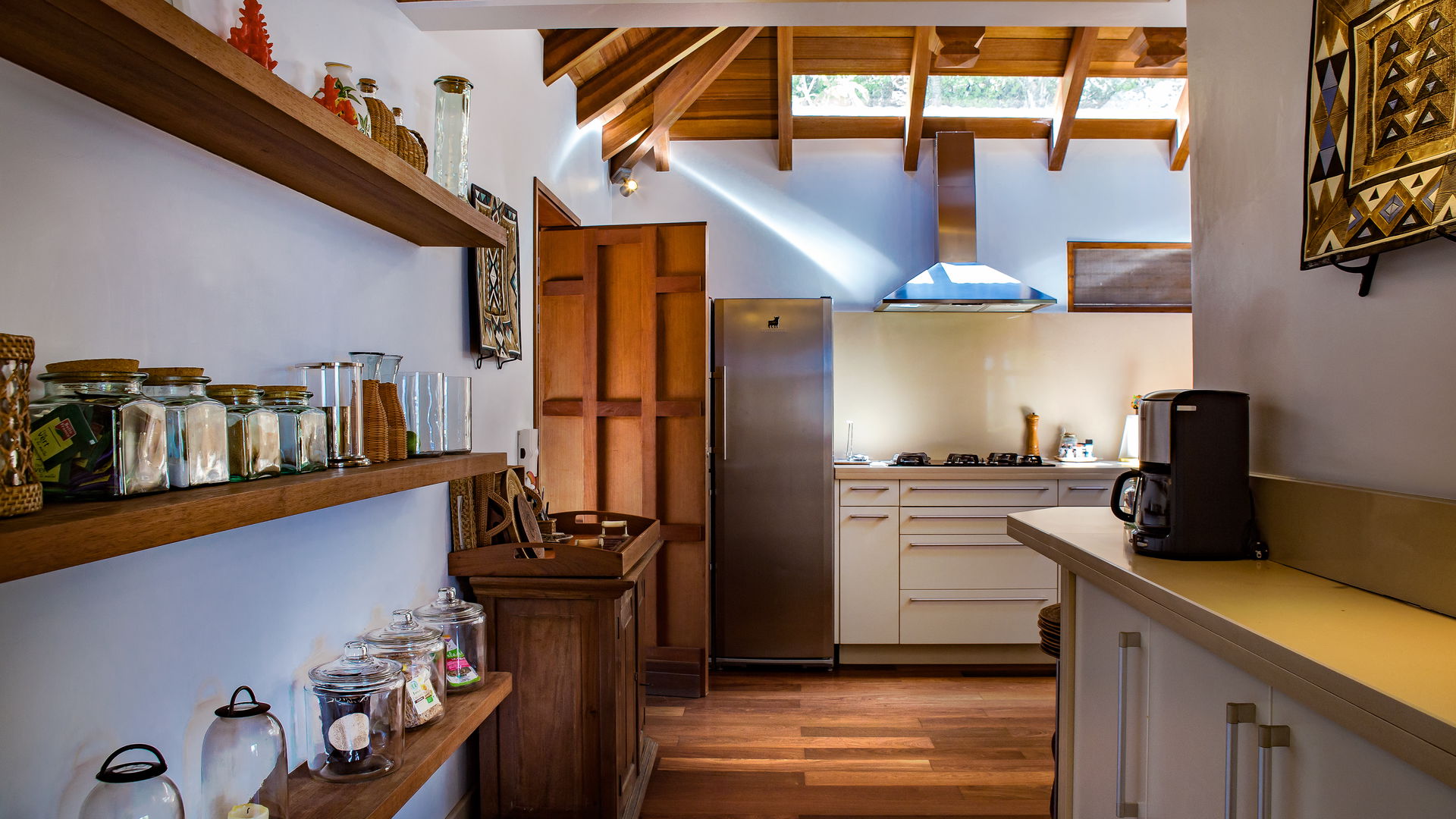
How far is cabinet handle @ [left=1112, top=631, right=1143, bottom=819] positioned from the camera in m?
1.50

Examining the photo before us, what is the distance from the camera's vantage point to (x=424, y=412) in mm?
1727

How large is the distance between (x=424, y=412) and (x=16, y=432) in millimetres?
943

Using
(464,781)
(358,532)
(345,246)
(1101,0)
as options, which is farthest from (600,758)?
(1101,0)

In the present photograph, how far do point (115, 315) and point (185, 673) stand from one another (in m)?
0.57

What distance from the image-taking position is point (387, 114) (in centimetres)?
158

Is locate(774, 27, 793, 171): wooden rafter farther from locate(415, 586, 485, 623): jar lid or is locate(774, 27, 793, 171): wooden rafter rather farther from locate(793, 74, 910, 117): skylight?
locate(415, 586, 485, 623): jar lid

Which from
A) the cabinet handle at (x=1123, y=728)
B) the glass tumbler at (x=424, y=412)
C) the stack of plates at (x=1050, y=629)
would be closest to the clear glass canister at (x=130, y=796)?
the glass tumbler at (x=424, y=412)

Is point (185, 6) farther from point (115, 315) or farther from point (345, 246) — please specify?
point (345, 246)

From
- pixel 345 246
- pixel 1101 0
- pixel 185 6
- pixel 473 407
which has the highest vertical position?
pixel 1101 0

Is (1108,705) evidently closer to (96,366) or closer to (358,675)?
(358,675)

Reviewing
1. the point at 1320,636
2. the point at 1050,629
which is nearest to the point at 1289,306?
the point at 1320,636

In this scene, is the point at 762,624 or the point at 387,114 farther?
the point at 762,624

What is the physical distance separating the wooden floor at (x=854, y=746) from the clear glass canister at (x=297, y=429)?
1760 mm

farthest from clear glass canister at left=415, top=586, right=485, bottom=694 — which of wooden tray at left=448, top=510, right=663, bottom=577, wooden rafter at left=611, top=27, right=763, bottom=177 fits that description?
wooden rafter at left=611, top=27, right=763, bottom=177
